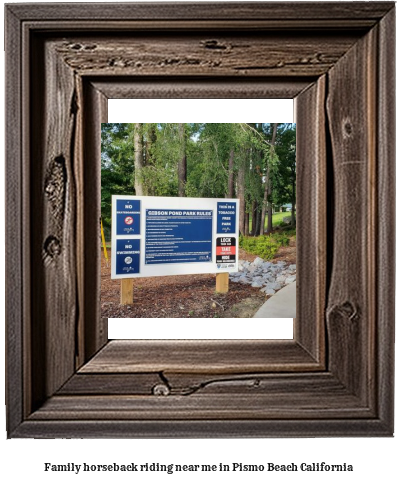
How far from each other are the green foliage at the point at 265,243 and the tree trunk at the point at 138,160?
35 cm

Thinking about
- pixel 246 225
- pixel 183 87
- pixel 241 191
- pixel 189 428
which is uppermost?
pixel 183 87

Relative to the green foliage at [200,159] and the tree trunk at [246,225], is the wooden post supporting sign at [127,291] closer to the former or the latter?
the green foliage at [200,159]

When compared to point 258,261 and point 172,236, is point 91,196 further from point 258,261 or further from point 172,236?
point 258,261

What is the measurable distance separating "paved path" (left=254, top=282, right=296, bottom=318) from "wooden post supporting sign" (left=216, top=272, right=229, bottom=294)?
13cm

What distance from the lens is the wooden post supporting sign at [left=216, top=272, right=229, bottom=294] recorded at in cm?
122

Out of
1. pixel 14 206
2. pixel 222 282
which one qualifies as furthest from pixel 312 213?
pixel 14 206

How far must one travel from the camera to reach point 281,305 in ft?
3.98

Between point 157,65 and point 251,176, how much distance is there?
17.3 inches

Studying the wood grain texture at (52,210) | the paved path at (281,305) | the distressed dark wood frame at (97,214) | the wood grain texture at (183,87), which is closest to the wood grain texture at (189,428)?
the distressed dark wood frame at (97,214)

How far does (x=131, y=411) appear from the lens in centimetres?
116

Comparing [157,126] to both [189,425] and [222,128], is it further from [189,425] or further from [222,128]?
[189,425]

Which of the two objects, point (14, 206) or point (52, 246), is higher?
point (14, 206)

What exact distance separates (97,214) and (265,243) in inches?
20.9

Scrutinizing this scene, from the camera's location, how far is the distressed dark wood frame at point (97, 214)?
114 centimetres
